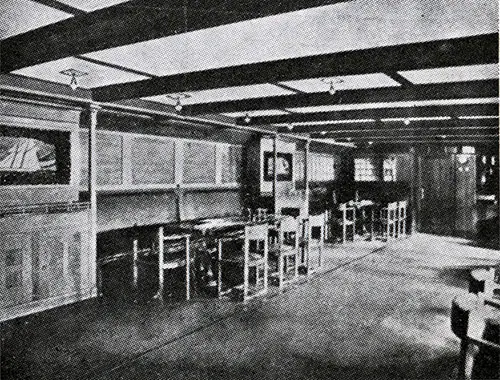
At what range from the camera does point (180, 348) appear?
13.3 feet

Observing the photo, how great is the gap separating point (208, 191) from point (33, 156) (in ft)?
13.8

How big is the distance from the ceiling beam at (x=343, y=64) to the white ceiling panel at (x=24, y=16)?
169 centimetres

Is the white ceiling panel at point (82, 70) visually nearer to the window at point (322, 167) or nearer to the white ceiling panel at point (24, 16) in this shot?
the white ceiling panel at point (24, 16)

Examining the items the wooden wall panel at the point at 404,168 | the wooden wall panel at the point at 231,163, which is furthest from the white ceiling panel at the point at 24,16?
the wooden wall panel at the point at 404,168

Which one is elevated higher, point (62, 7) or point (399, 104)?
point (399, 104)

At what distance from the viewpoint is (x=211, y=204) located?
30.5 feet

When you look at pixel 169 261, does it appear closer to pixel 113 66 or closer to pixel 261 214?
pixel 113 66

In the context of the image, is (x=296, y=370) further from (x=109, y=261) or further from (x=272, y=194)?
(x=272, y=194)

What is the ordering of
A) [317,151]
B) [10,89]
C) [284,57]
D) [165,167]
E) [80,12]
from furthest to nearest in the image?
[317,151], [165,167], [10,89], [284,57], [80,12]

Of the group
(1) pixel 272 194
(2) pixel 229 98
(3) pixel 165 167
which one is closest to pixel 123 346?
(2) pixel 229 98

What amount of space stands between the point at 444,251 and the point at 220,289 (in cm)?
608

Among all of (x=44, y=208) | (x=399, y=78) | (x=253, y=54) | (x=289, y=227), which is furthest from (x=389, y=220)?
(x=44, y=208)

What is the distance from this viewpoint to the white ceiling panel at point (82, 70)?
4.20m

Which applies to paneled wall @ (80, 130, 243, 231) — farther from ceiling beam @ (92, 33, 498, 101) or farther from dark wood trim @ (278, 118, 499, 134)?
ceiling beam @ (92, 33, 498, 101)
